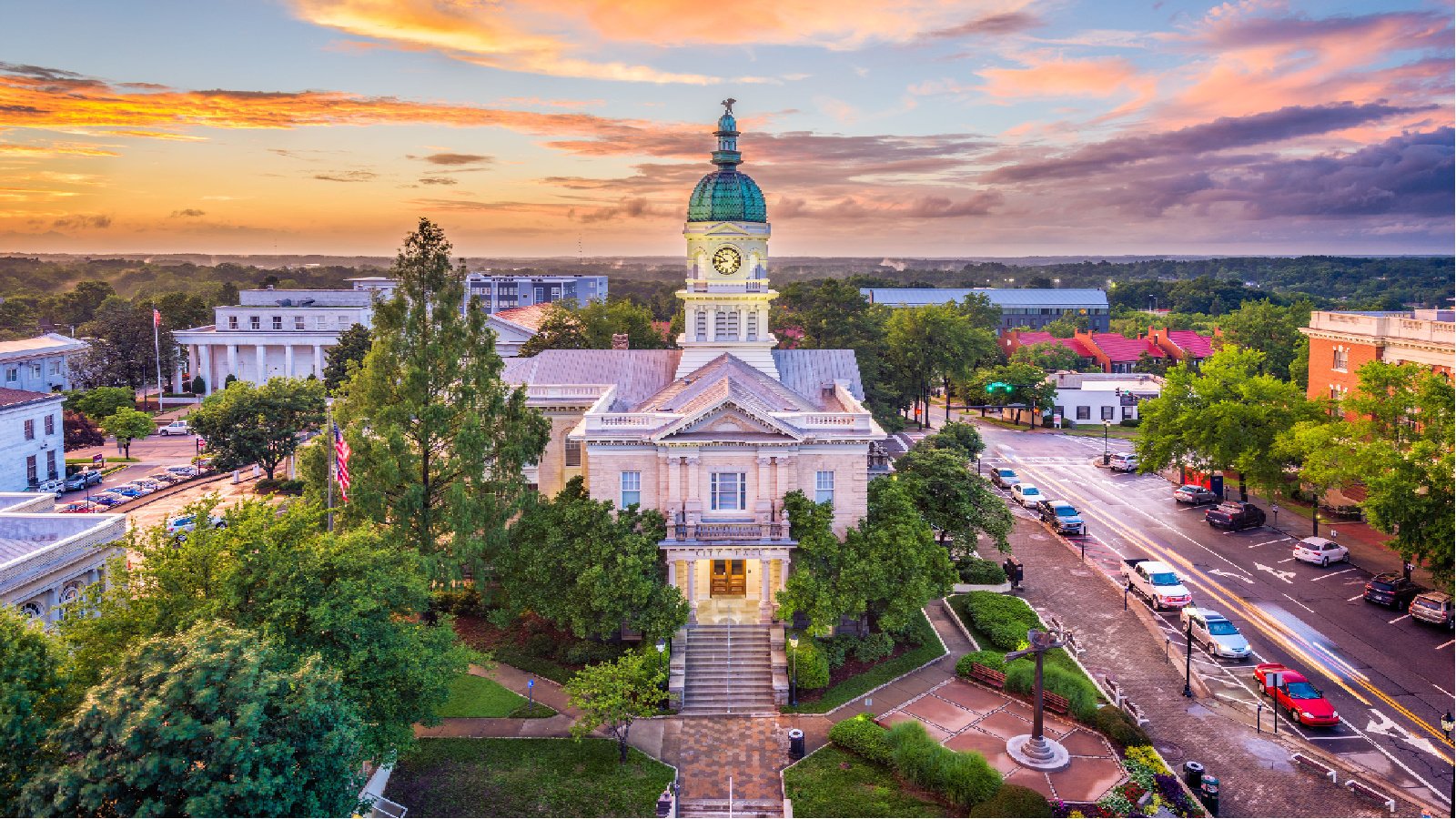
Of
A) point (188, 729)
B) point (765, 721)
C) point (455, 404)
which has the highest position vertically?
point (455, 404)

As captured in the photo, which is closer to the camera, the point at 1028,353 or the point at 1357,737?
the point at 1357,737

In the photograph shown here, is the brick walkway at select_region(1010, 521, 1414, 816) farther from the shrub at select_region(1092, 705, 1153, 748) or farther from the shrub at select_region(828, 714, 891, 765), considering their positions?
the shrub at select_region(828, 714, 891, 765)

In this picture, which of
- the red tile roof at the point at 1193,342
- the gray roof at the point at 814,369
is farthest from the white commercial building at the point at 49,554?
the red tile roof at the point at 1193,342

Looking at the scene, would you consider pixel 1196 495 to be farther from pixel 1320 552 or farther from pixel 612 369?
pixel 612 369

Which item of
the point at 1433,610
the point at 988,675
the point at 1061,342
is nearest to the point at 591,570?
the point at 988,675

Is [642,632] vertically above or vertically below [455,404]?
below

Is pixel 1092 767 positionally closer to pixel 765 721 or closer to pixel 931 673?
pixel 931 673

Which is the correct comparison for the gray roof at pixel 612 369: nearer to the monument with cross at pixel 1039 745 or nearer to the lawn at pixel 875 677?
the lawn at pixel 875 677

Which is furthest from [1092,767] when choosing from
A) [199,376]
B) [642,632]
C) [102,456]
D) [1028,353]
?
[199,376]
